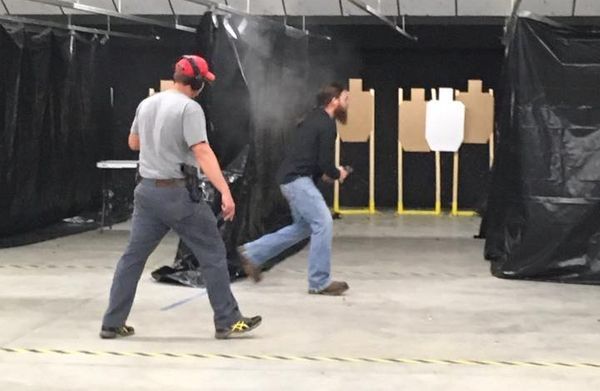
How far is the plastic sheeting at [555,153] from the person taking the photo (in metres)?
6.63

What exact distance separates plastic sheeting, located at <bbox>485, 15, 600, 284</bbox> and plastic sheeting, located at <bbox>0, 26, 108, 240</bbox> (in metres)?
4.89

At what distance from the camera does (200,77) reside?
4.79 meters

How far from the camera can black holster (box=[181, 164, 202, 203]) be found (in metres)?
4.71

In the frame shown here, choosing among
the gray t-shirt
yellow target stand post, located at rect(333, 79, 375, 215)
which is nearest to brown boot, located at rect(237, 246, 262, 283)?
the gray t-shirt

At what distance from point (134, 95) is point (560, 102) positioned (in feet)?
22.9

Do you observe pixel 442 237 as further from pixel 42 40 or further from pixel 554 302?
pixel 42 40

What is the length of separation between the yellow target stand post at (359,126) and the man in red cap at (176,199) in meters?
6.84

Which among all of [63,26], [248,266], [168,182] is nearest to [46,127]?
[63,26]

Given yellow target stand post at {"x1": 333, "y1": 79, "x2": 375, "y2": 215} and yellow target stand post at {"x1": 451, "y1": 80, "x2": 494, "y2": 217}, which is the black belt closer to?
yellow target stand post at {"x1": 333, "y1": 79, "x2": 375, "y2": 215}

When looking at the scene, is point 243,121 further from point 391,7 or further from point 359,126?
point 359,126

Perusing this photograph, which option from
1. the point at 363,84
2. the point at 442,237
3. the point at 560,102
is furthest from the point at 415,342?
the point at 363,84

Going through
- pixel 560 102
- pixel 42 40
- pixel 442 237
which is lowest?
pixel 442 237

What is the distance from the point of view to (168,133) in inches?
183

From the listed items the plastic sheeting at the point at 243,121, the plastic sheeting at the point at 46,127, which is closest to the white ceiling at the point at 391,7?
the plastic sheeting at the point at 46,127
